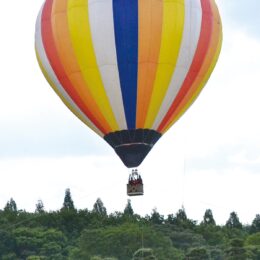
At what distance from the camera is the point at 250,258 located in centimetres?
7350

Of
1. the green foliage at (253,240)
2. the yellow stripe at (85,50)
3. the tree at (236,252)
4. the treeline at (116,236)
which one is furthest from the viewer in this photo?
the green foliage at (253,240)

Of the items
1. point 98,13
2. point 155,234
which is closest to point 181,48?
point 98,13

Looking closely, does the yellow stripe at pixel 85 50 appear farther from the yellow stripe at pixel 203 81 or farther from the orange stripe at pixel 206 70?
the yellow stripe at pixel 203 81

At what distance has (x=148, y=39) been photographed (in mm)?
29094

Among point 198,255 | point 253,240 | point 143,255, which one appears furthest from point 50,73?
point 253,240

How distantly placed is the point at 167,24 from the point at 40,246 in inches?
2158

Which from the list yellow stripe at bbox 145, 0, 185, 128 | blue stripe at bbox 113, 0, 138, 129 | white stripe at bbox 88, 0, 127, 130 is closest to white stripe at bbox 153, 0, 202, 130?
yellow stripe at bbox 145, 0, 185, 128

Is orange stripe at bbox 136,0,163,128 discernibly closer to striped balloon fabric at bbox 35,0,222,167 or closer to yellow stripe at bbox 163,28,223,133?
striped balloon fabric at bbox 35,0,222,167

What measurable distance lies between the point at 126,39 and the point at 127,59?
0.54m

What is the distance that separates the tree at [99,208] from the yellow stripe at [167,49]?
68678 mm

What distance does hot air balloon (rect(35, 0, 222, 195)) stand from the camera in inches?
1145

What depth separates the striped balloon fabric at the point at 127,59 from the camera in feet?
95.4

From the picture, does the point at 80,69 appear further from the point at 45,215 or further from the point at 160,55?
the point at 45,215

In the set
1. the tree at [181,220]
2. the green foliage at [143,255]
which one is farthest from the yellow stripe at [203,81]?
the tree at [181,220]
